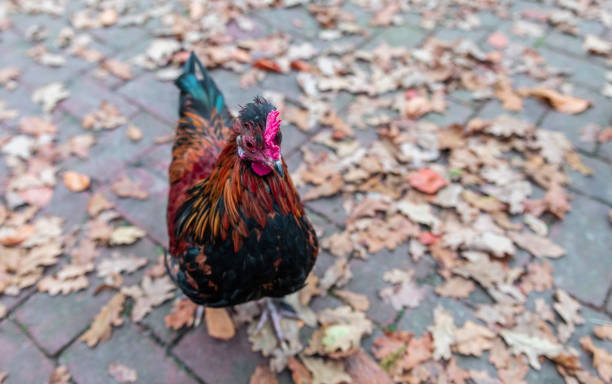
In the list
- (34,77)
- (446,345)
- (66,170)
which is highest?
(34,77)

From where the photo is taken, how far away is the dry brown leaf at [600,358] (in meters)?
2.57

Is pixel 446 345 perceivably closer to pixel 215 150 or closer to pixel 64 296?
pixel 215 150

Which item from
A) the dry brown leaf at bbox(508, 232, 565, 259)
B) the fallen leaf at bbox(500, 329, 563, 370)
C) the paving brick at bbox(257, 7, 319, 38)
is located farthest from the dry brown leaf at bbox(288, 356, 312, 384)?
the paving brick at bbox(257, 7, 319, 38)

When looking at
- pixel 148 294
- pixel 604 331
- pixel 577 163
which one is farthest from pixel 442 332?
pixel 577 163

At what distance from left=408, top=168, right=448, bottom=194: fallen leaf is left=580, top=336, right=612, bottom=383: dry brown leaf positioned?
1.49 meters

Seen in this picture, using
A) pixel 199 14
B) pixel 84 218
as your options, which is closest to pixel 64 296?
pixel 84 218

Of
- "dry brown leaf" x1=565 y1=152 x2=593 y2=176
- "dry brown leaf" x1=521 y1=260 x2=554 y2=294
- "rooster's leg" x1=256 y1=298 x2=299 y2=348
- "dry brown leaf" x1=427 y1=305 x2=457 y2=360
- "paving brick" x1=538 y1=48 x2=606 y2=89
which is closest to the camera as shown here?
"dry brown leaf" x1=427 y1=305 x2=457 y2=360

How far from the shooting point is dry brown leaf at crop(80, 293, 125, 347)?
272 cm

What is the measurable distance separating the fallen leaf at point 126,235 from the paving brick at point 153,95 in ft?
4.19

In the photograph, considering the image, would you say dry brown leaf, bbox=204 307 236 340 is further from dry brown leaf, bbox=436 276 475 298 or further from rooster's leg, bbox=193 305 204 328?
dry brown leaf, bbox=436 276 475 298

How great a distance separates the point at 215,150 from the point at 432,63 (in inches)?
123

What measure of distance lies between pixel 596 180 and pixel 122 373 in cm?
406

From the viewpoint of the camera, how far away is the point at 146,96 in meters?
4.30

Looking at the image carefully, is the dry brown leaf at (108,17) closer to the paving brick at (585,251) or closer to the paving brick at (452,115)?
the paving brick at (452,115)
